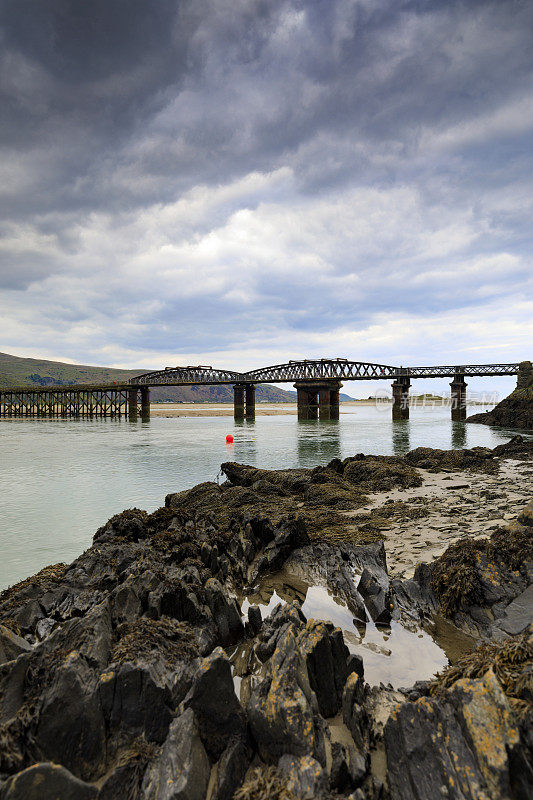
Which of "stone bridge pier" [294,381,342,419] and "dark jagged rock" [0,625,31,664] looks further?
"stone bridge pier" [294,381,342,419]

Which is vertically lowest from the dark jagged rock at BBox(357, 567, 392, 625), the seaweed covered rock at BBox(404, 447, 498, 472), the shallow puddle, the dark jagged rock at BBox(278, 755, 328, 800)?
the seaweed covered rock at BBox(404, 447, 498, 472)

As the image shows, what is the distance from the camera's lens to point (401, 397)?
101750 mm

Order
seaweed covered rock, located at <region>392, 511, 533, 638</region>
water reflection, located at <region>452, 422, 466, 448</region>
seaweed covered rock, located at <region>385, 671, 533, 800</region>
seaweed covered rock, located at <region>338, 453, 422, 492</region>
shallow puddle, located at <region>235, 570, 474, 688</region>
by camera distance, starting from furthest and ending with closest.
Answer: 1. water reflection, located at <region>452, 422, 466, 448</region>
2. seaweed covered rock, located at <region>338, 453, 422, 492</region>
3. seaweed covered rock, located at <region>392, 511, 533, 638</region>
4. shallow puddle, located at <region>235, 570, 474, 688</region>
5. seaweed covered rock, located at <region>385, 671, 533, 800</region>

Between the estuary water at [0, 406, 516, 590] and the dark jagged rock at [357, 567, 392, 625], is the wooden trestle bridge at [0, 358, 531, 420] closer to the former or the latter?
the estuary water at [0, 406, 516, 590]

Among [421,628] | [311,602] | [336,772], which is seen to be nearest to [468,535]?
[421,628]

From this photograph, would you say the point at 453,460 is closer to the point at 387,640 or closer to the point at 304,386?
the point at 387,640

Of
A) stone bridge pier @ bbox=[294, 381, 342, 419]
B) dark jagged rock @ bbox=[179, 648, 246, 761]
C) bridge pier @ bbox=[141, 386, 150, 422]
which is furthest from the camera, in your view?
bridge pier @ bbox=[141, 386, 150, 422]

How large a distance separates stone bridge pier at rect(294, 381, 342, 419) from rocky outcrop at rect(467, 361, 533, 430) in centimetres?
3528

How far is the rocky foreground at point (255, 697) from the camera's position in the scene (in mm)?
2914

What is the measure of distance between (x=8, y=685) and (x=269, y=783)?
2.68 m

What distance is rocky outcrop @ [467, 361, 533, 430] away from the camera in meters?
67.8

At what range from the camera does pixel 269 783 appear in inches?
116

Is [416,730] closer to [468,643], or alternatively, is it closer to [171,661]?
[171,661]

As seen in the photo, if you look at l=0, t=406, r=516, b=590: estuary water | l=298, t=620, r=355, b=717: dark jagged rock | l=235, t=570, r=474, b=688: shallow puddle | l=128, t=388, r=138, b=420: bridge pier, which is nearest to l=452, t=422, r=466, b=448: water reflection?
l=0, t=406, r=516, b=590: estuary water
